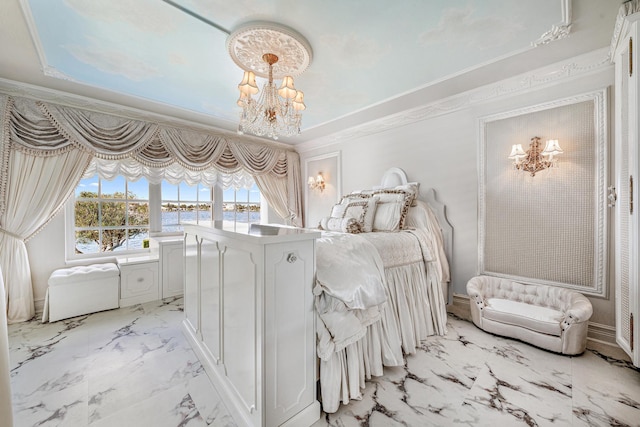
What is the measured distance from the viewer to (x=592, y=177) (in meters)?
2.19

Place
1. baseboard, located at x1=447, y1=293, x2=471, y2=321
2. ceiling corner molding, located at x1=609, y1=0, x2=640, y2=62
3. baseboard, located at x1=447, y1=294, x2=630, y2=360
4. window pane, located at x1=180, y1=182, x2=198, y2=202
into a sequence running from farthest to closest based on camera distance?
1. window pane, located at x1=180, y1=182, x2=198, y2=202
2. baseboard, located at x1=447, y1=293, x2=471, y2=321
3. baseboard, located at x1=447, y1=294, x2=630, y2=360
4. ceiling corner molding, located at x1=609, y1=0, x2=640, y2=62

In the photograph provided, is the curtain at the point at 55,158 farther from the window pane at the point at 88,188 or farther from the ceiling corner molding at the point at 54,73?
the ceiling corner molding at the point at 54,73

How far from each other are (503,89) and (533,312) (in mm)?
2251

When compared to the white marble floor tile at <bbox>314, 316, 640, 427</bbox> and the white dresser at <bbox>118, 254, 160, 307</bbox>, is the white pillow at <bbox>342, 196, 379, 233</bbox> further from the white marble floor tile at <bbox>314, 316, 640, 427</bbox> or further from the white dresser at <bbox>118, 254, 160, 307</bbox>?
the white dresser at <bbox>118, 254, 160, 307</bbox>

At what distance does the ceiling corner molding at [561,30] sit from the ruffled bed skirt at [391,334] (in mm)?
2113

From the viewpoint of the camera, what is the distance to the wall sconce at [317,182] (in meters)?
4.57

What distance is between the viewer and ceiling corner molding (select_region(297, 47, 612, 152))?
2.17m

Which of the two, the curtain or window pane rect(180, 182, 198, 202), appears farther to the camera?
window pane rect(180, 182, 198, 202)

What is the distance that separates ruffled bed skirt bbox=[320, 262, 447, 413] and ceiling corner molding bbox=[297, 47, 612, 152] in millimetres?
1983

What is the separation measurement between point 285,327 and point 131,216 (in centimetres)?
359

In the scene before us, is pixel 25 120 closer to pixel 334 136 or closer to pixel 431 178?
pixel 334 136

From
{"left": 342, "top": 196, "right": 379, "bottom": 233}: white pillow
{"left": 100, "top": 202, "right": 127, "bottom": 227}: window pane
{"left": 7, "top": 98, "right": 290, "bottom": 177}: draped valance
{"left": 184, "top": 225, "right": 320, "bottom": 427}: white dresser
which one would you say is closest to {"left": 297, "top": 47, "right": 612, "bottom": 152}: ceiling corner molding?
{"left": 342, "top": 196, "right": 379, "bottom": 233}: white pillow

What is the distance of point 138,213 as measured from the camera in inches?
146

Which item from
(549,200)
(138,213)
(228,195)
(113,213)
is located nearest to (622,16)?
(549,200)
